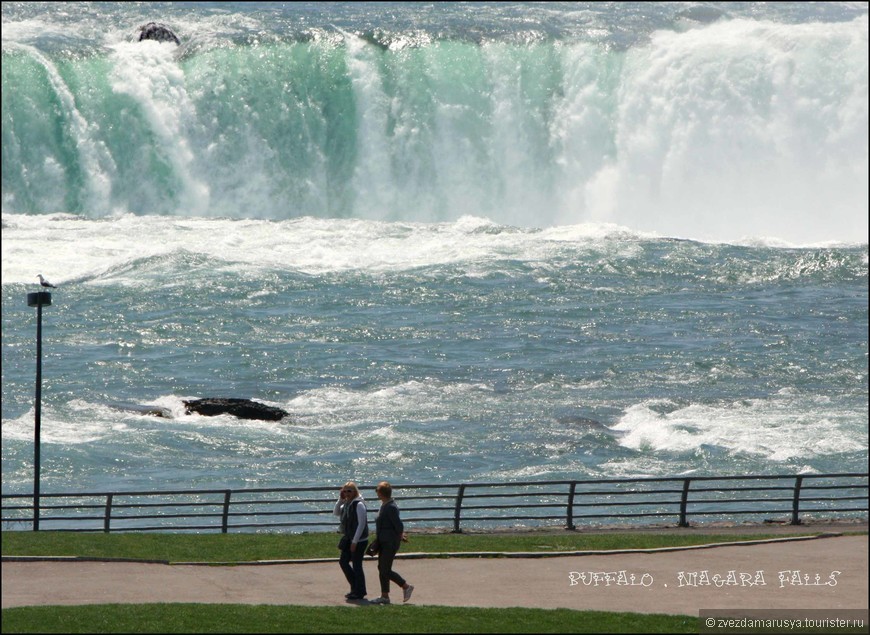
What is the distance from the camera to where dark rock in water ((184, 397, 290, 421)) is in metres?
37.0

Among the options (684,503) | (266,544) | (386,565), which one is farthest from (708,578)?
(266,544)

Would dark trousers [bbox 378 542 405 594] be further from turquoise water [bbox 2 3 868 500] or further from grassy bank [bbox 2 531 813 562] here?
turquoise water [bbox 2 3 868 500]

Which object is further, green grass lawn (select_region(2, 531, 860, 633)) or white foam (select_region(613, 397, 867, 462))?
white foam (select_region(613, 397, 867, 462))

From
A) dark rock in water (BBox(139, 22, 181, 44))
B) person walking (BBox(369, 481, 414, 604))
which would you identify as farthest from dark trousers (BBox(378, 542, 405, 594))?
dark rock in water (BBox(139, 22, 181, 44))

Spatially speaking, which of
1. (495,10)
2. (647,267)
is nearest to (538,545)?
(647,267)

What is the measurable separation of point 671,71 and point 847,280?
61.1ft

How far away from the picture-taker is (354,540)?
58.7 ft

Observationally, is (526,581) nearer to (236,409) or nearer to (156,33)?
(236,409)

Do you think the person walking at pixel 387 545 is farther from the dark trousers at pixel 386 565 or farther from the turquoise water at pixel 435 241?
the turquoise water at pixel 435 241

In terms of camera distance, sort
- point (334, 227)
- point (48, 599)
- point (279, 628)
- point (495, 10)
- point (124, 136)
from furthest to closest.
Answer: point (495, 10), point (124, 136), point (334, 227), point (48, 599), point (279, 628)

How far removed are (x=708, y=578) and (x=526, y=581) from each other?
2290 mm

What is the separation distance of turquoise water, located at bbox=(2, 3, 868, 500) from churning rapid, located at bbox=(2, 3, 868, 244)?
0.13 metres

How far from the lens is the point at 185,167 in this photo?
64812 mm

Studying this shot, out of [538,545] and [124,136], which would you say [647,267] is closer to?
[124,136]
